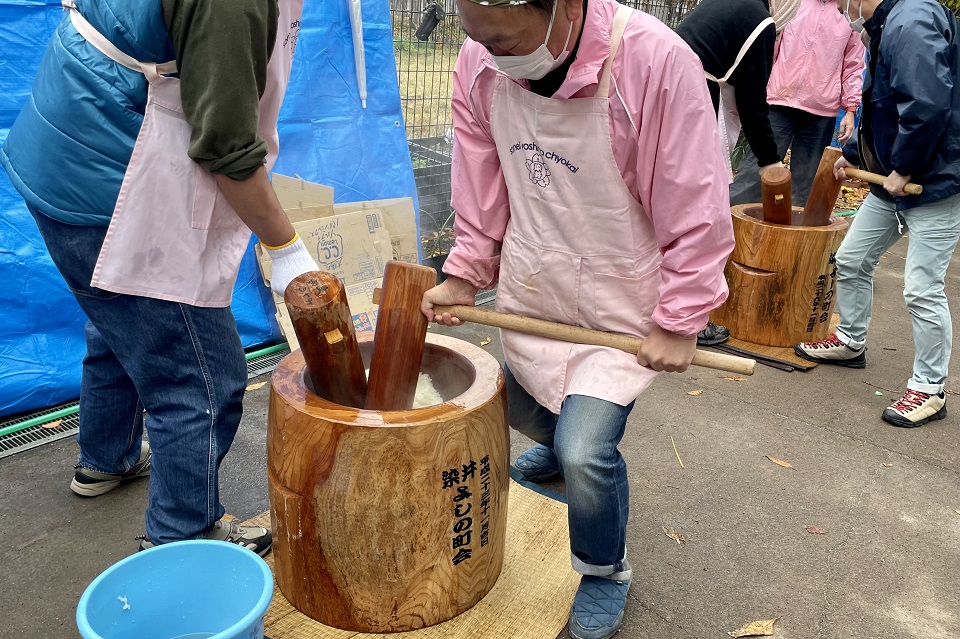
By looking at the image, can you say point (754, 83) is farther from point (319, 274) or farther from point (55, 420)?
point (55, 420)

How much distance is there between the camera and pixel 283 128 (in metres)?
4.23

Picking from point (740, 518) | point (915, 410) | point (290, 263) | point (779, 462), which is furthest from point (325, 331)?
point (915, 410)

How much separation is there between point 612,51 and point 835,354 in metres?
3.27

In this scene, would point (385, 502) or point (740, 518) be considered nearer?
point (385, 502)

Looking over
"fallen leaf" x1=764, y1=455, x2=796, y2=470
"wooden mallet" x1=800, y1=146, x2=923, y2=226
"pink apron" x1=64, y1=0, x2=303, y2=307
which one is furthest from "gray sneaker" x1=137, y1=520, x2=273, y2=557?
"wooden mallet" x1=800, y1=146, x2=923, y2=226

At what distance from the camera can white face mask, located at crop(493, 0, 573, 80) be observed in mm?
1982

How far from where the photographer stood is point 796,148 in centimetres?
582

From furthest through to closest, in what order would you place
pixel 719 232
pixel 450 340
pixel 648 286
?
pixel 450 340 < pixel 648 286 < pixel 719 232

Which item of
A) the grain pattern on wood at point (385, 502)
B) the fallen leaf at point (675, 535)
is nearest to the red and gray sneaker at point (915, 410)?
the fallen leaf at point (675, 535)

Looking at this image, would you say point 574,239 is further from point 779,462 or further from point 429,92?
point 429,92

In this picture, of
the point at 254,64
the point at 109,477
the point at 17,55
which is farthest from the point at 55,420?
the point at 254,64

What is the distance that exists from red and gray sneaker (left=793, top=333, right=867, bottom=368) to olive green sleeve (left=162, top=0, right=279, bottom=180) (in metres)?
3.72

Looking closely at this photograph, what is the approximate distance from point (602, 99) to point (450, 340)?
98cm

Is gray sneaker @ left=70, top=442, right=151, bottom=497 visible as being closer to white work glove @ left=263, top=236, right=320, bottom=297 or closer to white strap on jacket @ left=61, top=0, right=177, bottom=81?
white work glove @ left=263, top=236, right=320, bottom=297
